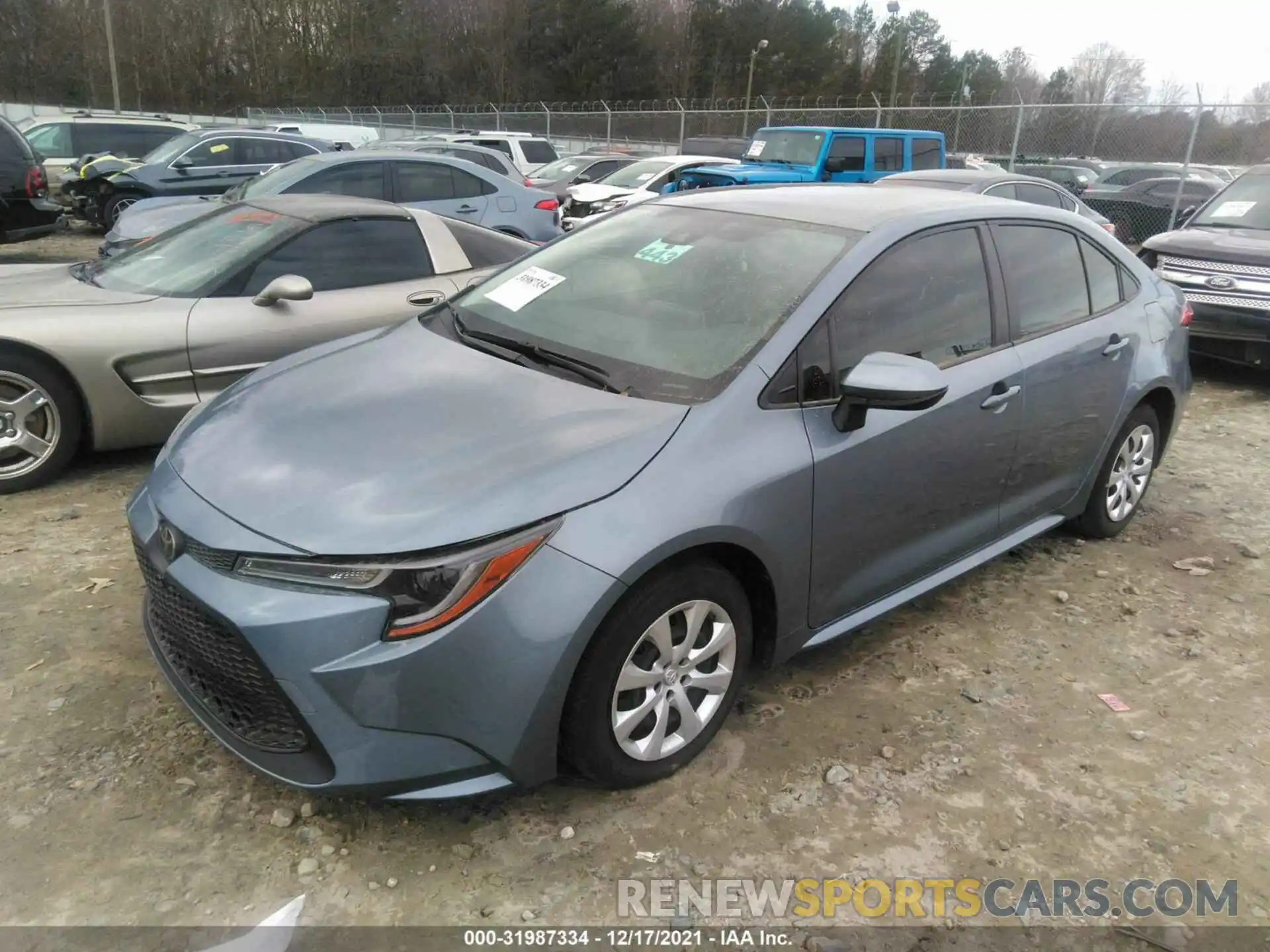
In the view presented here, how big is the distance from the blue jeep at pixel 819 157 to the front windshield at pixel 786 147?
0.01 metres

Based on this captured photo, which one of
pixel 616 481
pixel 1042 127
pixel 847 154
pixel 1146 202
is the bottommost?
pixel 616 481

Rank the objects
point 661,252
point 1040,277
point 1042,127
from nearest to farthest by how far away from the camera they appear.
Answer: point 661,252 → point 1040,277 → point 1042,127

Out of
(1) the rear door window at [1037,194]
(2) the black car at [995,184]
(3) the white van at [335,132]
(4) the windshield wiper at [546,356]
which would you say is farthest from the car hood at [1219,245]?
(3) the white van at [335,132]

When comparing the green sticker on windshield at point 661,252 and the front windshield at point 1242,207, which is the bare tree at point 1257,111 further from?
the green sticker on windshield at point 661,252

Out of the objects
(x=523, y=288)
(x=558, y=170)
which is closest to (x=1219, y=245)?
(x=523, y=288)

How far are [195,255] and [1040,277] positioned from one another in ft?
14.2

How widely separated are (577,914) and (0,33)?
55434mm

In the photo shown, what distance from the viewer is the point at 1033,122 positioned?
741 inches

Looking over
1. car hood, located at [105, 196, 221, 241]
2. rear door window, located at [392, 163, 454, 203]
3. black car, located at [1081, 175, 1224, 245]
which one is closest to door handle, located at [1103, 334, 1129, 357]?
rear door window, located at [392, 163, 454, 203]

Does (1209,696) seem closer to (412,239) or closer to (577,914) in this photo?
(577,914)

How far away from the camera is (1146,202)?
1573 centimetres

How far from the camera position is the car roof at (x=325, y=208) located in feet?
17.0

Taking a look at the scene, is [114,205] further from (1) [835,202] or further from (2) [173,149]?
(1) [835,202]

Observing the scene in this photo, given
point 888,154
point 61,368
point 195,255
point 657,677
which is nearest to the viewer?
point 657,677
